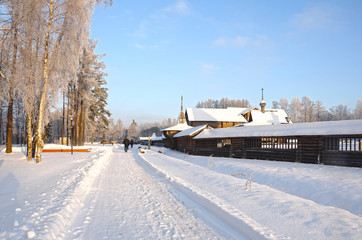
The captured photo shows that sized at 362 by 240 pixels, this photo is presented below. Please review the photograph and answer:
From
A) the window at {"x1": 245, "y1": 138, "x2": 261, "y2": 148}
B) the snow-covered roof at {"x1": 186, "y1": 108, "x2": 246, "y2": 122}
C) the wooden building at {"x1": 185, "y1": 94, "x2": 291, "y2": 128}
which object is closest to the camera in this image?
the window at {"x1": 245, "y1": 138, "x2": 261, "y2": 148}

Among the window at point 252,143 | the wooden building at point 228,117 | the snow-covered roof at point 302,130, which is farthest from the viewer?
the wooden building at point 228,117

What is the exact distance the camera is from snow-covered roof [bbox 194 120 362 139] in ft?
44.2

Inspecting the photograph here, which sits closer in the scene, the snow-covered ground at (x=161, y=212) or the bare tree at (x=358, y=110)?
the snow-covered ground at (x=161, y=212)

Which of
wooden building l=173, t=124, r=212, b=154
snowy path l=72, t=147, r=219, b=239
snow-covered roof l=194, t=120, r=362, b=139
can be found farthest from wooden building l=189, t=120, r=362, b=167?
snowy path l=72, t=147, r=219, b=239

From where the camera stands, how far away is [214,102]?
456 feet

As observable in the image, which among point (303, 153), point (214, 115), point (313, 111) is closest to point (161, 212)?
point (303, 153)

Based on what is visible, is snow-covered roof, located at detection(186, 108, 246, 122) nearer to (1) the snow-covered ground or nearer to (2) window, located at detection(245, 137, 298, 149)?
(2) window, located at detection(245, 137, 298, 149)

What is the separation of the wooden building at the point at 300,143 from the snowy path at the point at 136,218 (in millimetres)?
11597

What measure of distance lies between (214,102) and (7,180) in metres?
133

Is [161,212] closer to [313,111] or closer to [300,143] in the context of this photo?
[300,143]

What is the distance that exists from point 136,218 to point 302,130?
14502 millimetres

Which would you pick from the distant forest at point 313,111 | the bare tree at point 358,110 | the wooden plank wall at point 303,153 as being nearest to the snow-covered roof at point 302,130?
the wooden plank wall at point 303,153

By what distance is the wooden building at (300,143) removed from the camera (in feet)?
44.3

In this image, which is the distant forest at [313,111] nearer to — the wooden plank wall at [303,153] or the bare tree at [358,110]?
the bare tree at [358,110]
